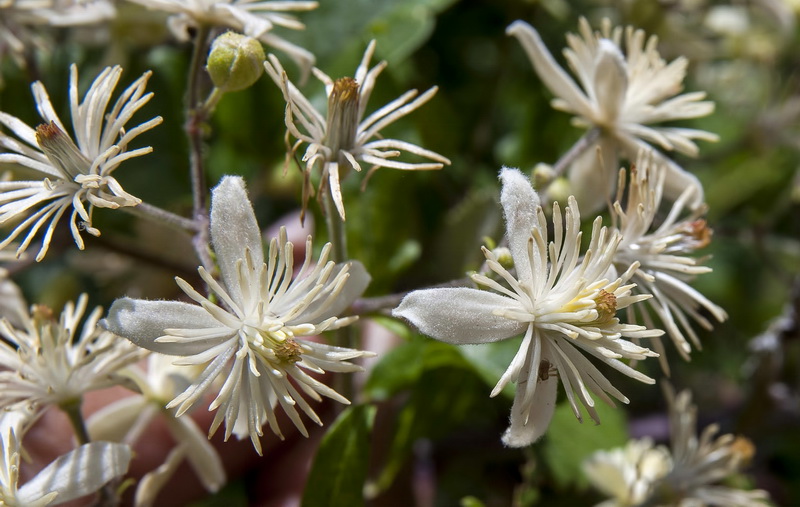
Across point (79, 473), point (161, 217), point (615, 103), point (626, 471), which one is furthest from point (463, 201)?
point (79, 473)

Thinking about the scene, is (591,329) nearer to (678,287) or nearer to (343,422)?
(678,287)

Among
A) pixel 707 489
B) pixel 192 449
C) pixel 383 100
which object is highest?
pixel 383 100

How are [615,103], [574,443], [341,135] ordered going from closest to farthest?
[341,135]
[615,103]
[574,443]

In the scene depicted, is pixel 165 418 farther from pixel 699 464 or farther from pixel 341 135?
pixel 699 464

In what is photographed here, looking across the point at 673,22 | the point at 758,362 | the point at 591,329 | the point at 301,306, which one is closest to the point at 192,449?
the point at 301,306

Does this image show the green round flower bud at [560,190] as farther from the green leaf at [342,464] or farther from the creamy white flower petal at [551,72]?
the green leaf at [342,464]
